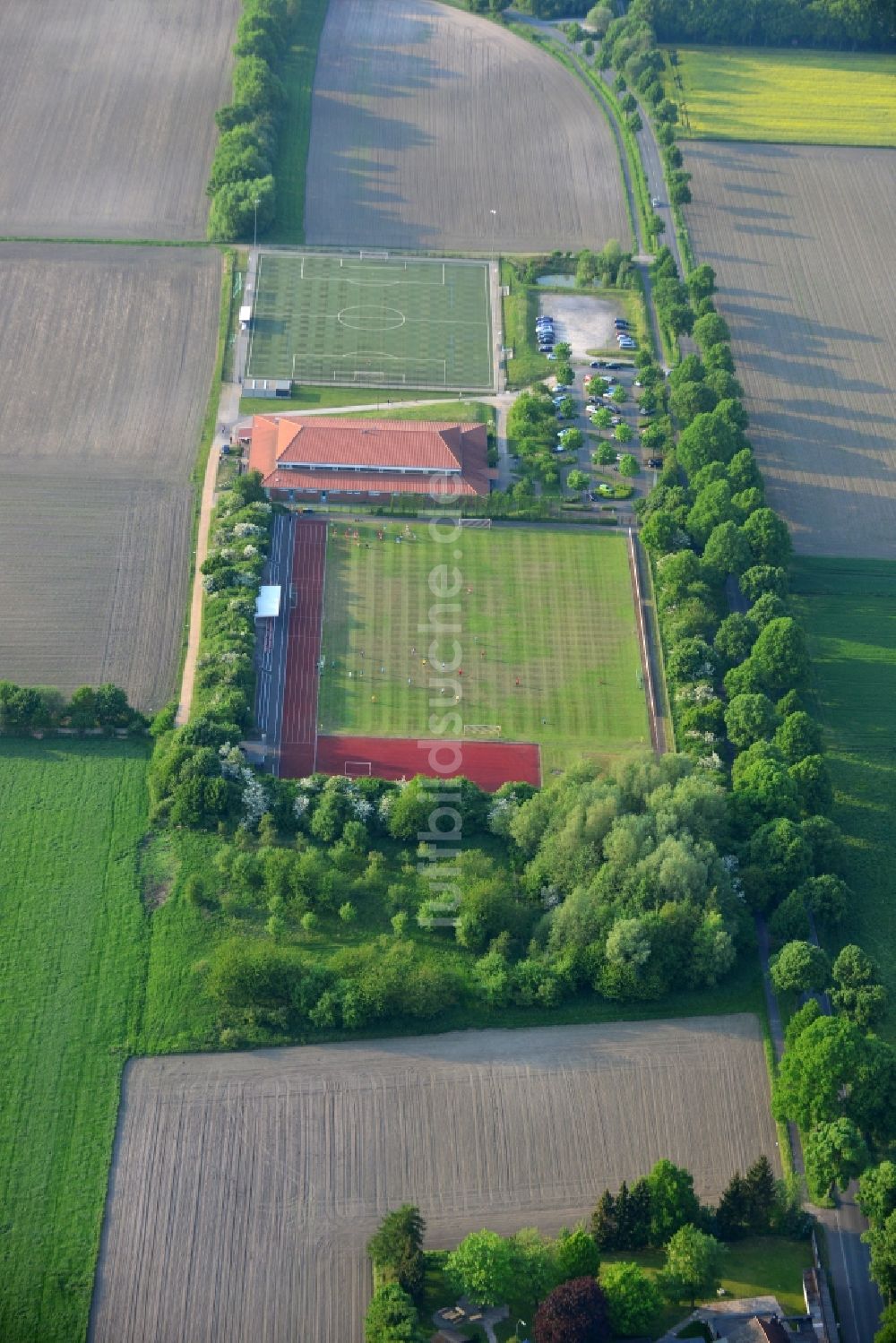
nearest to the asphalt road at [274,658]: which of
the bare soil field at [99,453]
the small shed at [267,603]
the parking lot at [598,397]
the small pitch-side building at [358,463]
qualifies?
the small shed at [267,603]

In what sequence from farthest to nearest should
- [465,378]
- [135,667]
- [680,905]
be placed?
1. [465,378]
2. [135,667]
3. [680,905]

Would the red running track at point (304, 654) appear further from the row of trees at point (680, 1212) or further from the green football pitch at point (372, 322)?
the row of trees at point (680, 1212)

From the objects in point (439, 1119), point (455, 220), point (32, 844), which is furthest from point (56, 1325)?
point (455, 220)

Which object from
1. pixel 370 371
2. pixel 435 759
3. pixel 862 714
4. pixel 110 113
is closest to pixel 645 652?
pixel 862 714

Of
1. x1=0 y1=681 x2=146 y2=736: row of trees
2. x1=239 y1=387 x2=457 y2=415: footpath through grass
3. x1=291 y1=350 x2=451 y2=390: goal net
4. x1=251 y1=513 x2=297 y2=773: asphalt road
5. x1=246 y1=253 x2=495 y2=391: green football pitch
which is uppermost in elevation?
x1=246 y1=253 x2=495 y2=391: green football pitch

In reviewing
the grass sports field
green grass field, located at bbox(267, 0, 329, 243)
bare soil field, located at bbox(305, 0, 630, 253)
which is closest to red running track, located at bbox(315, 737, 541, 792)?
the grass sports field

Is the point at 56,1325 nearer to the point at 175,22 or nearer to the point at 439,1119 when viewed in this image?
the point at 439,1119

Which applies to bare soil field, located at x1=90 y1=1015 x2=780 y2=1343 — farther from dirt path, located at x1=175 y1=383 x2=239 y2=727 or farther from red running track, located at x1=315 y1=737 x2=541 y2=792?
dirt path, located at x1=175 y1=383 x2=239 y2=727
